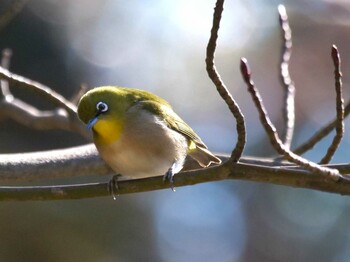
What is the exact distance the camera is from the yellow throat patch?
4.09 metres

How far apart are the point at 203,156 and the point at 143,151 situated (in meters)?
0.34

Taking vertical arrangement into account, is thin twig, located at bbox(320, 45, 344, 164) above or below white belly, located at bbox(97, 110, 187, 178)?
above

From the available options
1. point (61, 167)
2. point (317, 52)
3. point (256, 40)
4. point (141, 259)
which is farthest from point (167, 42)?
point (61, 167)

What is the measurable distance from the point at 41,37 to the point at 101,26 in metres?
0.93

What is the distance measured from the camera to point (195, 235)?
9.16 m

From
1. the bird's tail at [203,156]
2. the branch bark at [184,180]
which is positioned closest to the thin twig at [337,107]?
Result: the branch bark at [184,180]

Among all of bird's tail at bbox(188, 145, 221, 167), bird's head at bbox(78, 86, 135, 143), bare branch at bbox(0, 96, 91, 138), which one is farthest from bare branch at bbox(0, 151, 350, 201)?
bare branch at bbox(0, 96, 91, 138)

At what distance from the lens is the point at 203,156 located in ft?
13.8

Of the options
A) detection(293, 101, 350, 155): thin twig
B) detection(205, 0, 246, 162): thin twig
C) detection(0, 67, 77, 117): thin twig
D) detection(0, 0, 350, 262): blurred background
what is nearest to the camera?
detection(205, 0, 246, 162): thin twig

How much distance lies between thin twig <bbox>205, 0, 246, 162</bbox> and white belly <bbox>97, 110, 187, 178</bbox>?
1.06m

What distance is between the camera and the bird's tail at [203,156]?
4.09 m

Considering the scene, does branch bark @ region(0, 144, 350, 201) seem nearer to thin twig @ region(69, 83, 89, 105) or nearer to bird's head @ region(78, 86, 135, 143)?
bird's head @ region(78, 86, 135, 143)

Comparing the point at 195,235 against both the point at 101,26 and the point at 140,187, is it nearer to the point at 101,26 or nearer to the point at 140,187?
the point at 101,26

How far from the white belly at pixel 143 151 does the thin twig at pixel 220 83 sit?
1.06m
